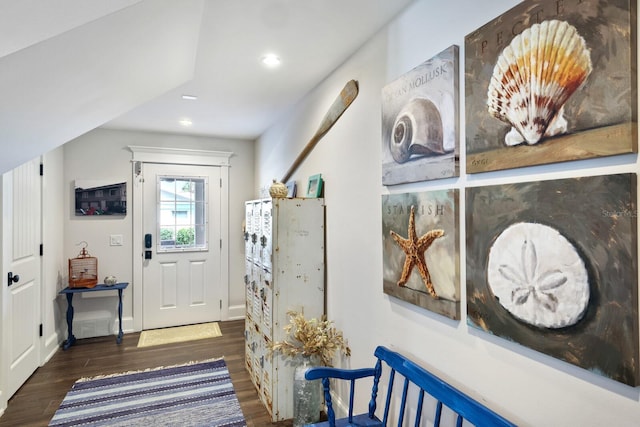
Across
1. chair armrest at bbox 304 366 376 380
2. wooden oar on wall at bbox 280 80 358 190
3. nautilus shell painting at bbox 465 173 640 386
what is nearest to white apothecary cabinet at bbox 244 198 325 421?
wooden oar on wall at bbox 280 80 358 190

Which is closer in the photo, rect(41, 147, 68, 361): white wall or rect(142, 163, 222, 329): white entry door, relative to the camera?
rect(41, 147, 68, 361): white wall

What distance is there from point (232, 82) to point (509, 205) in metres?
2.25

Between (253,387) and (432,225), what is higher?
(432,225)

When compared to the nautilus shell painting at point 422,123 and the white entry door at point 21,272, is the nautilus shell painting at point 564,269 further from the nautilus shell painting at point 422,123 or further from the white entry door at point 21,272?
the white entry door at point 21,272

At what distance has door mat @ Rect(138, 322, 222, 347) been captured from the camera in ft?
12.9

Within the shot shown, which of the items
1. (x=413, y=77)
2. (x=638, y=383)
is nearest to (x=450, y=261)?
(x=638, y=383)

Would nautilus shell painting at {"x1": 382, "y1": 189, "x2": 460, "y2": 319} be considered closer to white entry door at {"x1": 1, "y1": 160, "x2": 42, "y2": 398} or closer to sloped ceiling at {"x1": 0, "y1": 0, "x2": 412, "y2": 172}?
sloped ceiling at {"x1": 0, "y1": 0, "x2": 412, "y2": 172}

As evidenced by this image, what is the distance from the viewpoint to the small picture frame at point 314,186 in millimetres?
2678

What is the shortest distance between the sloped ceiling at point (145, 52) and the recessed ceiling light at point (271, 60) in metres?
0.05

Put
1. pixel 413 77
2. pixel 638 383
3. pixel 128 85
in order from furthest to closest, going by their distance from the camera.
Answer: pixel 128 85
pixel 413 77
pixel 638 383

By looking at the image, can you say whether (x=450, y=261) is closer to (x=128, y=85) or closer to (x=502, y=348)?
(x=502, y=348)

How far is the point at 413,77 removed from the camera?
1.69m

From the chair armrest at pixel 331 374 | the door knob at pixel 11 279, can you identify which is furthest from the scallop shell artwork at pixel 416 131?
the door knob at pixel 11 279

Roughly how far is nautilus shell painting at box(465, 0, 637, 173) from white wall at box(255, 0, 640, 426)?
5 cm
